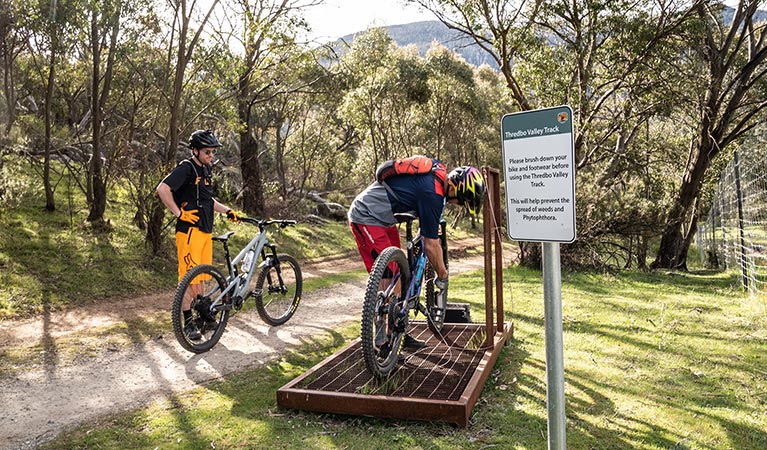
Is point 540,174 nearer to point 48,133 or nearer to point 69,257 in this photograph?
point 69,257

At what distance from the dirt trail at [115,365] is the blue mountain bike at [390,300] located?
1660 millimetres

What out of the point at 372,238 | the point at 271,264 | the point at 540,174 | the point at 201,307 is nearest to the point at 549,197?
the point at 540,174

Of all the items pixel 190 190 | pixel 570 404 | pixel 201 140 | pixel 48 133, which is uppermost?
pixel 48 133

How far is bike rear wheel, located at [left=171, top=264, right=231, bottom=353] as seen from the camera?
5.32 metres

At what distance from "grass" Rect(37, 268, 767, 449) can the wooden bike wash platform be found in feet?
0.36

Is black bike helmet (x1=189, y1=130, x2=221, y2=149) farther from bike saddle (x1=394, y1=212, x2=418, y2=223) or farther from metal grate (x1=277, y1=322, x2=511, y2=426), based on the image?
metal grate (x1=277, y1=322, x2=511, y2=426)

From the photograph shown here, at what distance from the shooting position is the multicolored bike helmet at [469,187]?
4.76 metres

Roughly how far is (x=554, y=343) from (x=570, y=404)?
1.81m

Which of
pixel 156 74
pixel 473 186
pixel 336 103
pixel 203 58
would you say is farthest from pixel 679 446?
pixel 336 103

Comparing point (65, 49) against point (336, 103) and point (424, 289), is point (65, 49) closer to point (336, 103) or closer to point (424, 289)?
point (424, 289)

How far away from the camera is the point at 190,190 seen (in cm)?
Answer: 584

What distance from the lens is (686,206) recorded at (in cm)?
1530

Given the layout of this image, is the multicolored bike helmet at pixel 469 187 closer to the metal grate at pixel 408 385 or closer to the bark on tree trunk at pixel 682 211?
the metal grate at pixel 408 385

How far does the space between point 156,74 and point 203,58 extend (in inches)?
129
